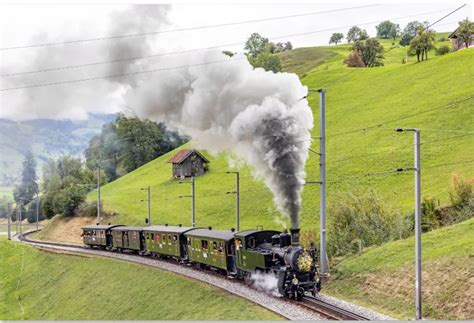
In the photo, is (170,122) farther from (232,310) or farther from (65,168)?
(65,168)

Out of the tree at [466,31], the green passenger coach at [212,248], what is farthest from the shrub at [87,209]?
the tree at [466,31]

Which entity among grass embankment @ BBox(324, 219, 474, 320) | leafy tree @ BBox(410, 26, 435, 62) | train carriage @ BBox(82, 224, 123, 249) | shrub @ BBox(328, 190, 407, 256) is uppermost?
leafy tree @ BBox(410, 26, 435, 62)

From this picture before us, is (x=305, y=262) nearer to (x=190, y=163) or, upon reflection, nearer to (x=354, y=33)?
(x=190, y=163)

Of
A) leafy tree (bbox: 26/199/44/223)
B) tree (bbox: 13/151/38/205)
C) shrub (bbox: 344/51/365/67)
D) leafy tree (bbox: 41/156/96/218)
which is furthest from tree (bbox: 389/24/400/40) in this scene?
leafy tree (bbox: 26/199/44/223)

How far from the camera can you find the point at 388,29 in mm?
152625

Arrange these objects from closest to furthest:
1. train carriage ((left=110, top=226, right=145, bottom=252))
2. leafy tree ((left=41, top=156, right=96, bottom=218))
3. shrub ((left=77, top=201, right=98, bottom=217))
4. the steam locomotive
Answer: the steam locomotive, train carriage ((left=110, top=226, right=145, bottom=252)), shrub ((left=77, top=201, right=98, bottom=217)), leafy tree ((left=41, top=156, right=96, bottom=218))

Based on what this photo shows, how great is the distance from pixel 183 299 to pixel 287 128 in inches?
401

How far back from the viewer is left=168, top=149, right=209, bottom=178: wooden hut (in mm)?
75875

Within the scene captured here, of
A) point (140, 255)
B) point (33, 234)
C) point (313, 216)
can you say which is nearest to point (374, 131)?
point (313, 216)

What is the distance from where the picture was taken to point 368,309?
2361 centimetres

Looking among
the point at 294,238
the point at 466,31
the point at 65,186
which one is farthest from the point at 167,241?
the point at 466,31

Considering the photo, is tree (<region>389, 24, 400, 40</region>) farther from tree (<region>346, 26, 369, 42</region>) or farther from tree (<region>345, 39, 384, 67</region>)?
tree (<region>345, 39, 384, 67</region>)

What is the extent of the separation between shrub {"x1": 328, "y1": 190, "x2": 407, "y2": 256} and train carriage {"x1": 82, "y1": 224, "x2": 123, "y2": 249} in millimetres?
26070

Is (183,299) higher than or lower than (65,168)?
lower
